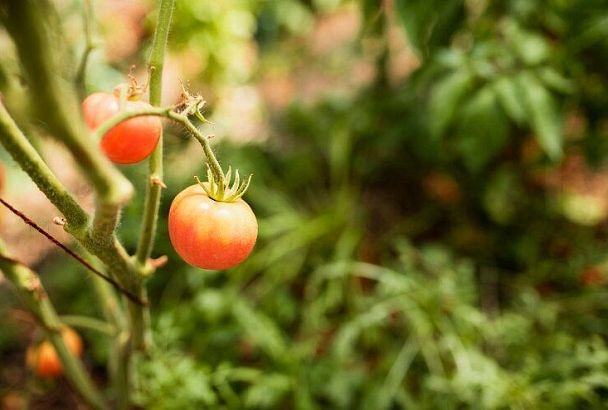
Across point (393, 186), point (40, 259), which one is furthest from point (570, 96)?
point (40, 259)

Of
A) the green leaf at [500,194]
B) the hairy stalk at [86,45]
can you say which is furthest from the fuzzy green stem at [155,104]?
the green leaf at [500,194]

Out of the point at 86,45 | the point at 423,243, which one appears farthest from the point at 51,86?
the point at 423,243

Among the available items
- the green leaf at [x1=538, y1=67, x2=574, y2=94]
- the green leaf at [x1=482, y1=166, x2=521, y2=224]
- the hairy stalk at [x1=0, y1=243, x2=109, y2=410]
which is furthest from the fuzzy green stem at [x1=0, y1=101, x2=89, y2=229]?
the green leaf at [x1=482, y1=166, x2=521, y2=224]

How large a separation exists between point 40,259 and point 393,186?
134cm

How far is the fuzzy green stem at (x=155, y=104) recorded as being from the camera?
67 cm

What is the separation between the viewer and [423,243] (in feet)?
6.60

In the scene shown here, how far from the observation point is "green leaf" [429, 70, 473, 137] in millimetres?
1408

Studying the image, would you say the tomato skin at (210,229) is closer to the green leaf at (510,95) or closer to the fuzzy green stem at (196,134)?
the fuzzy green stem at (196,134)

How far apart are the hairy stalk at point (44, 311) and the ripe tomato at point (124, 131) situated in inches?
13.6

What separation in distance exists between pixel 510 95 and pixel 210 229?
100 cm

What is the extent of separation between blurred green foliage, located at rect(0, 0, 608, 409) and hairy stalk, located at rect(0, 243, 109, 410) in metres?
0.11

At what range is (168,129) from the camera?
1.95 m

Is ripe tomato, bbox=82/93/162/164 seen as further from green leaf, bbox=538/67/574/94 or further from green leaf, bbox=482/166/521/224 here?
green leaf, bbox=482/166/521/224

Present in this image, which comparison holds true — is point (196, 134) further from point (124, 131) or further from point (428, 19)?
point (428, 19)
